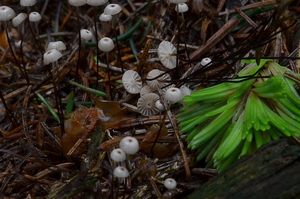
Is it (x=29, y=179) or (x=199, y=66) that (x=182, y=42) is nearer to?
(x=199, y=66)

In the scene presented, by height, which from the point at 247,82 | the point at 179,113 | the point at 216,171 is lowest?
the point at 216,171

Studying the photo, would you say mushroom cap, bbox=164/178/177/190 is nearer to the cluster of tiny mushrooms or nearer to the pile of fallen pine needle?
the pile of fallen pine needle

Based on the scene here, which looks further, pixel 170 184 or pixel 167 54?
pixel 167 54

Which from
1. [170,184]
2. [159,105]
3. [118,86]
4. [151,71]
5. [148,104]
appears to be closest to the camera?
[170,184]

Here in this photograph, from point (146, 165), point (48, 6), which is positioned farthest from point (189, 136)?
point (48, 6)

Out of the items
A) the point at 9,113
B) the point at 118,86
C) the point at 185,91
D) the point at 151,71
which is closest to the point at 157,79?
the point at 151,71

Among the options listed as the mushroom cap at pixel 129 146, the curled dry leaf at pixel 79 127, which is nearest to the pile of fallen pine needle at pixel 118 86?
the curled dry leaf at pixel 79 127

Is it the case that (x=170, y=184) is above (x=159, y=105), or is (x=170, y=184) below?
below

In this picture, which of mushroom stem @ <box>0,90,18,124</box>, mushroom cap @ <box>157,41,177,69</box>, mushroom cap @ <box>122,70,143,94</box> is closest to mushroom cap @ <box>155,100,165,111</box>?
mushroom cap @ <box>122,70,143,94</box>

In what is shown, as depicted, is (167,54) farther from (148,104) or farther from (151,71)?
(148,104)
